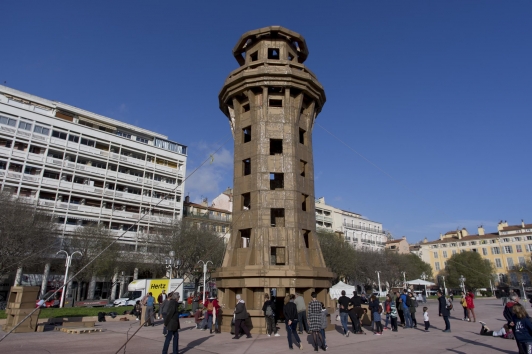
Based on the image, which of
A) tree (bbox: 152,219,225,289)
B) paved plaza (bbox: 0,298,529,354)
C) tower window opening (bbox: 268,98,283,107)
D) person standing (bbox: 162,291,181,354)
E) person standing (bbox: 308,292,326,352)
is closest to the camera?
person standing (bbox: 162,291,181,354)

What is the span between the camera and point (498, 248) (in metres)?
91.8

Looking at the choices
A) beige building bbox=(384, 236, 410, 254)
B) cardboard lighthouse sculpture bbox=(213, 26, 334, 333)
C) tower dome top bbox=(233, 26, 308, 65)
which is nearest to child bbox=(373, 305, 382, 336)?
cardboard lighthouse sculpture bbox=(213, 26, 334, 333)

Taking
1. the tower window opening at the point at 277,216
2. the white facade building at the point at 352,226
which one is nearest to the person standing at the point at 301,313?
the tower window opening at the point at 277,216

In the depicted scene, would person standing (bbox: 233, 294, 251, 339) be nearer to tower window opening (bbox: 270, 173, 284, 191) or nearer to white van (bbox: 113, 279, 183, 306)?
tower window opening (bbox: 270, 173, 284, 191)

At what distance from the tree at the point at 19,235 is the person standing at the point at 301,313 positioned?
28.8 m

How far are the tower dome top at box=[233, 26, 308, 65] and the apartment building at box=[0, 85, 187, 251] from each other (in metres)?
23.1

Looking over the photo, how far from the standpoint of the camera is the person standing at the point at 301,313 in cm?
1411

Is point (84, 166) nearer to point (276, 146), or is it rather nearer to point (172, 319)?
point (276, 146)

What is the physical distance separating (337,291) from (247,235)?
2641 cm

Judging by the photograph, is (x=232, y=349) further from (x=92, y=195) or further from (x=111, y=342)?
(x=92, y=195)

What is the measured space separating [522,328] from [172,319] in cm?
906

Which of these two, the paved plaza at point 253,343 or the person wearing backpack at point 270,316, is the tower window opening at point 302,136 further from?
the paved plaza at point 253,343

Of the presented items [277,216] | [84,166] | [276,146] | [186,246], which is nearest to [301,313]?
[277,216]

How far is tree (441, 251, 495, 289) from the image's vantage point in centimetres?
7725
